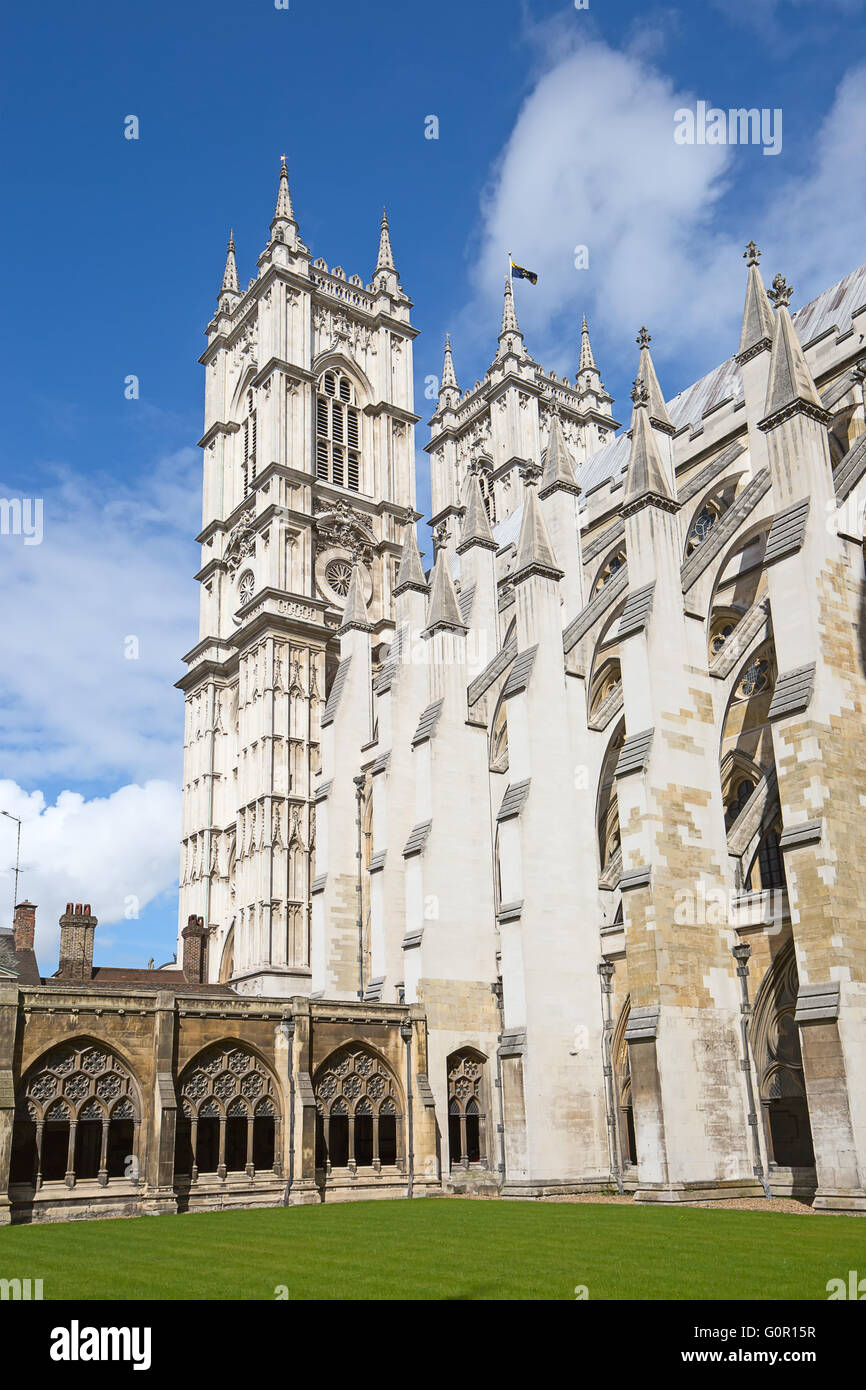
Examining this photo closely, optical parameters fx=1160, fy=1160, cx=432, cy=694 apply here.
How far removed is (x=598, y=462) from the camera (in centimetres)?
4866

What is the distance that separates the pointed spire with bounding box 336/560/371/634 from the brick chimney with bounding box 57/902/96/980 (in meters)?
13.6

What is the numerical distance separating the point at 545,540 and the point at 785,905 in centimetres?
1152

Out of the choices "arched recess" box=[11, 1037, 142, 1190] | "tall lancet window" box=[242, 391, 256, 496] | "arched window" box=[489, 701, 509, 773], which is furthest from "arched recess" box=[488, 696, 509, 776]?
"tall lancet window" box=[242, 391, 256, 496]

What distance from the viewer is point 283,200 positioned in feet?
177

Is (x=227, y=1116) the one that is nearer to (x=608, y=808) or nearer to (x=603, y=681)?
(x=608, y=808)

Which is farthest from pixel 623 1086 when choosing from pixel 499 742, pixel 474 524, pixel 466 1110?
pixel 474 524

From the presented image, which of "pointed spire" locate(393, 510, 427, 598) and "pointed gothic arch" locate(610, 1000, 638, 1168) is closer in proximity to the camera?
"pointed gothic arch" locate(610, 1000, 638, 1168)

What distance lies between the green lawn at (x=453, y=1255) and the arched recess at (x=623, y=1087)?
4.78 meters

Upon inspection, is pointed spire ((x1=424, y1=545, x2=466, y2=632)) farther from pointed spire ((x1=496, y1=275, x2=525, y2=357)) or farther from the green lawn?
pointed spire ((x1=496, y1=275, x2=525, y2=357))

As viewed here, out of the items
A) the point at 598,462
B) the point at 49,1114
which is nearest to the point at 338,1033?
the point at 49,1114

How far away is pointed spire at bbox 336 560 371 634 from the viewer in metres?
42.1

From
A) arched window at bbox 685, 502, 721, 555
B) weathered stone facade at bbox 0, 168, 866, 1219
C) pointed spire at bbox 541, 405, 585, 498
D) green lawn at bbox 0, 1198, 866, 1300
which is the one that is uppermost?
pointed spire at bbox 541, 405, 585, 498

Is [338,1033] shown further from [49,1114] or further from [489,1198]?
[49,1114]
